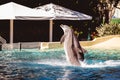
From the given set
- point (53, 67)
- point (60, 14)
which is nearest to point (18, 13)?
point (60, 14)

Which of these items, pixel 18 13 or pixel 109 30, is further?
pixel 109 30

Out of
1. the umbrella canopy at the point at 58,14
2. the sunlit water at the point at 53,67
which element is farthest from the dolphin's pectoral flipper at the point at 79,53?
the umbrella canopy at the point at 58,14

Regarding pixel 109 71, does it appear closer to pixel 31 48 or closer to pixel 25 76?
pixel 25 76

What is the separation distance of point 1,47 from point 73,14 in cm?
724

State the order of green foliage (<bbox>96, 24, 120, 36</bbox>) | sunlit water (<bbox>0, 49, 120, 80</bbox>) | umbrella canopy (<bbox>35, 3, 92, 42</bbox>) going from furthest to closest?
green foliage (<bbox>96, 24, 120, 36</bbox>) → umbrella canopy (<bbox>35, 3, 92, 42</bbox>) → sunlit water (<bbox>0, 49, 120, 80</bbox>)

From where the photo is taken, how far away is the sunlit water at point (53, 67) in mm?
16516

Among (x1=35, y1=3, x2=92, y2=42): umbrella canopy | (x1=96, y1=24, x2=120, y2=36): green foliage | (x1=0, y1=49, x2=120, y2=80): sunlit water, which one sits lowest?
(x1=0, y1=49, x2=120, y2=80): sunlit water

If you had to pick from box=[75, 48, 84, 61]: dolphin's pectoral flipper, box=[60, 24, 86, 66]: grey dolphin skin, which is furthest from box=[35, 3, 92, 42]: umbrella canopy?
box=[75, 48, 84, 61]: dolphin's pectoral flipper

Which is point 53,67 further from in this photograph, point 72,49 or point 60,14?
point 60,14

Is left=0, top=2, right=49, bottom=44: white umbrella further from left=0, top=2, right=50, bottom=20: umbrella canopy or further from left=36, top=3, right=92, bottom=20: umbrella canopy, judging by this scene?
left=36, top=3, right=92, bottom=20: umbrella canopy

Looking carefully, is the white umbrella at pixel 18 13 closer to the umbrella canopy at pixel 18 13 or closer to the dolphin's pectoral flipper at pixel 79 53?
the umbrella canopy at pixel 18 13

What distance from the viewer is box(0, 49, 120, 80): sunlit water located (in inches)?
650

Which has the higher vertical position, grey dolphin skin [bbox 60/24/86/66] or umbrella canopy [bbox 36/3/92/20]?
umbrella canopy [bbox 36/3/92/20]

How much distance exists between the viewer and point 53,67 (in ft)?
62.8
